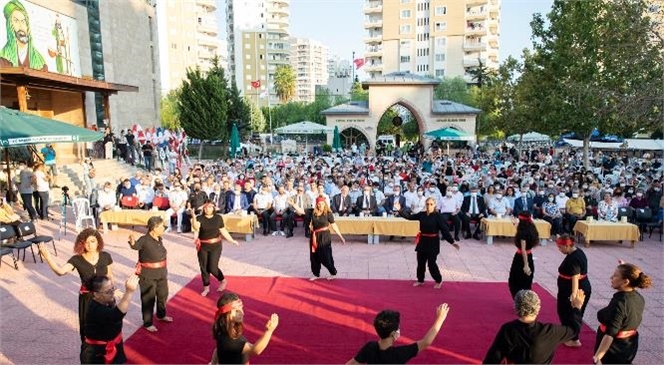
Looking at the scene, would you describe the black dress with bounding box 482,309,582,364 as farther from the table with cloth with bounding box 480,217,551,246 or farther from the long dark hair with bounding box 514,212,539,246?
the table with cloth with bounding box 480,217,551,246

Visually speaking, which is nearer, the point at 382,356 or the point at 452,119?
the point at 382,356

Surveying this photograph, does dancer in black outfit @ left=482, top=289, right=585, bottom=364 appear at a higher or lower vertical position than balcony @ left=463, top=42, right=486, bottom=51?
lower

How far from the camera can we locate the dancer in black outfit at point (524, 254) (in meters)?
6.96

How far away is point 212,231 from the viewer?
24.5ft

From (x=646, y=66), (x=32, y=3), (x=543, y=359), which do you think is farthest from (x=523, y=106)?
(x=32, y=3)

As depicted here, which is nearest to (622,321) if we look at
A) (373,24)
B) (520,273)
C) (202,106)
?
(520,273)

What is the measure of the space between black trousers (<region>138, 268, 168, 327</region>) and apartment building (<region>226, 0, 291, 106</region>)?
298 feet

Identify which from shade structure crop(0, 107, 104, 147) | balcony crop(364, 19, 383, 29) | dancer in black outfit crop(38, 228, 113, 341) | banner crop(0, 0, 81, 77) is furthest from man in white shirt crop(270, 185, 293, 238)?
balcony crop(364, 19, 383, 29)

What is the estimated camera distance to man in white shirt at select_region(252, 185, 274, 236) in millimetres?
12875

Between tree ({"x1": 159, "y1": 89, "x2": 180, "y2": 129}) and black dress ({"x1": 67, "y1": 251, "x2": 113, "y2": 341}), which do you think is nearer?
black dress ({"x1": 67, "y1": 251, "x2": 113, "y2": 341})

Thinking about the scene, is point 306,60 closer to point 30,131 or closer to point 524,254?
point 30,131

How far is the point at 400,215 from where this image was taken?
12641 mm

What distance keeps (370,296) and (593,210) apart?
8.68 meters

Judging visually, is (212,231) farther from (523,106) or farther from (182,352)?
(523,106)
